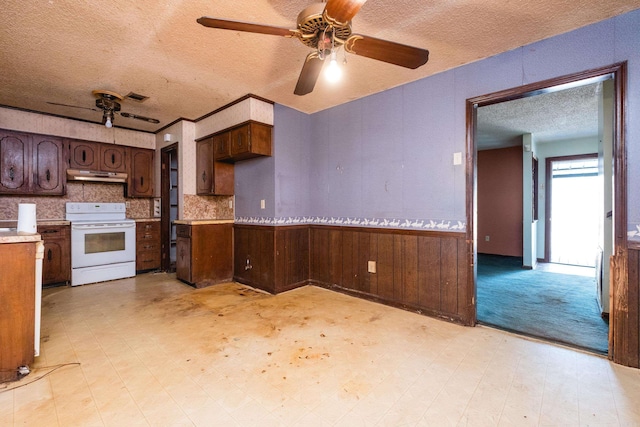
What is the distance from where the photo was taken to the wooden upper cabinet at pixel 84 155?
169 inches

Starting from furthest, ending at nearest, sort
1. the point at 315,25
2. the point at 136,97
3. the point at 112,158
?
the point at 112,158, the point at 136,97, the point at 315,25

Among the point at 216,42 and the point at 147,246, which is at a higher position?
the point at 216,42

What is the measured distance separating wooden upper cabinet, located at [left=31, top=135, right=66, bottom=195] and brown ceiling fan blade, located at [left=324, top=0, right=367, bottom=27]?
4741 mm

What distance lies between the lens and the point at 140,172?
492 centimetres

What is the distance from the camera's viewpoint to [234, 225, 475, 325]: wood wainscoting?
270 centimetres

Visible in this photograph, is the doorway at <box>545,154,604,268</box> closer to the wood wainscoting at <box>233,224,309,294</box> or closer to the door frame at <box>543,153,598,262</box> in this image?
the door frame at <box>543,153,598,262</box>

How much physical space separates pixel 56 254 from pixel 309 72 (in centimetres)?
431

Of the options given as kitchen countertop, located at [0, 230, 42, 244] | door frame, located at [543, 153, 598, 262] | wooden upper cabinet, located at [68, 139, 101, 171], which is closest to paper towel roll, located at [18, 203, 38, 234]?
kitchen countertop, located at [0, 230, 42, 244]

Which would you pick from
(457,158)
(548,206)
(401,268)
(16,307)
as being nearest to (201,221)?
(16,307)

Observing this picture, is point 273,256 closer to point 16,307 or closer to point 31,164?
point 16,307

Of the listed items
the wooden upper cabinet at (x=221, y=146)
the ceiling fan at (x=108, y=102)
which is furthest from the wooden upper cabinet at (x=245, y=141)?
the ceiling fan at (x=108, y=102)

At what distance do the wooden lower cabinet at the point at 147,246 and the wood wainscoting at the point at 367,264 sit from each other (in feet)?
5.44

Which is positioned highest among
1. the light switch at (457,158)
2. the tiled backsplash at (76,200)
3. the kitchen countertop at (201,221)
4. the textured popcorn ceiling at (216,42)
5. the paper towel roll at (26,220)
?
the textured popcorn ceiling at (216,42)

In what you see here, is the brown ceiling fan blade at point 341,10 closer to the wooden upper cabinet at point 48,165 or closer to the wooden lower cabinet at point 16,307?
the wooden lower cabinet at point 16,307
